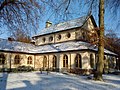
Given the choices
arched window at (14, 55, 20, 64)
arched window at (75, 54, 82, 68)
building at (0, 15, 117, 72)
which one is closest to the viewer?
arched window at (75, 54, 82, 68)

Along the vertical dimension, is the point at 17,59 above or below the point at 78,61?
above

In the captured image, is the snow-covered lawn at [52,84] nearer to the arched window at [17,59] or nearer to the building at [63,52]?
the building at [63,52]

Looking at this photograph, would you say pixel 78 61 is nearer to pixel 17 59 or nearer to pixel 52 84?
pixel 17 59

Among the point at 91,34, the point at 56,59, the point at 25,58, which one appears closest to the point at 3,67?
the point at 25,58

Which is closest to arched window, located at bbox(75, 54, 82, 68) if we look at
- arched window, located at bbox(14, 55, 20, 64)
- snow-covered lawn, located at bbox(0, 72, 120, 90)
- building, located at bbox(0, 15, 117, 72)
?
building, located at bbox(0, 15, 117, 72)

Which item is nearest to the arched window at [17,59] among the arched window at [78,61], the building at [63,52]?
the building at [63,52]

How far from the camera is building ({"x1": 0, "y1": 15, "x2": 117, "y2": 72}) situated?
3096cm

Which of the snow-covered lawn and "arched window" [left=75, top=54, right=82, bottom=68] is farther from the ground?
"arched window" [left=75, top=54, right=82, bottom=68]

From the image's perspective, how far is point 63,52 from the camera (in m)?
33.1

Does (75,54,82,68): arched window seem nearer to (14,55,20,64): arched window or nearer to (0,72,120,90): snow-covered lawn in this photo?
(14,55,20,64): arched window

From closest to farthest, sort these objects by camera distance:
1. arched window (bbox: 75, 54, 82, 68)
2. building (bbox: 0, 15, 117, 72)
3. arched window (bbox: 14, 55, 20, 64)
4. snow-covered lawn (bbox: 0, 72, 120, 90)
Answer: snow-covered lawn (bbox: 0, 72, 120, 90)
arched window (bbox: 75, 54, 82, 68)
building (bbox: 0, 15, 117, 72)
arched window (bbox: 14, 55, 20, 64)

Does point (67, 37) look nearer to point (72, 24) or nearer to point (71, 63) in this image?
point (72, 24)

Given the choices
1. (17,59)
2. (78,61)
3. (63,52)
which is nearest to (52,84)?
(78,61)

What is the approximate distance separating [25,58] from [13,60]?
2937 millimetres
